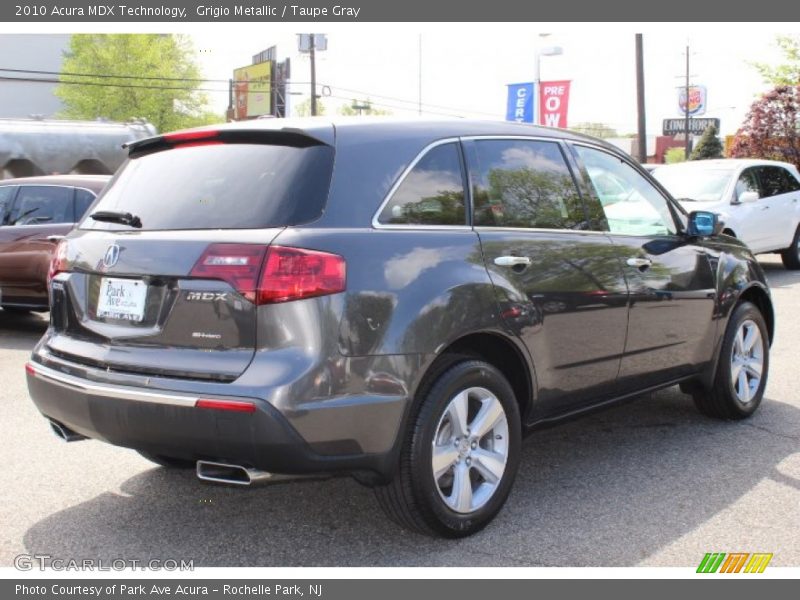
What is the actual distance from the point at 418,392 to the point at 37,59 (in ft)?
253

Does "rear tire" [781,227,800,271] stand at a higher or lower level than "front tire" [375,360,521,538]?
higher

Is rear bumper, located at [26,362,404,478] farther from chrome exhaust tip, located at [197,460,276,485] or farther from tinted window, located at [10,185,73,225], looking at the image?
tinted window, located at [10,185,73,225]

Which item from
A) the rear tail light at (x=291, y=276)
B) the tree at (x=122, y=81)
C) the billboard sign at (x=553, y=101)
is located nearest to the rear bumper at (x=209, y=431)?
the rear tail light at (x=291, y=276)

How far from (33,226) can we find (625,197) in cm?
696

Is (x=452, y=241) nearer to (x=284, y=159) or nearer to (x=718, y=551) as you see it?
(x=284, y=159)

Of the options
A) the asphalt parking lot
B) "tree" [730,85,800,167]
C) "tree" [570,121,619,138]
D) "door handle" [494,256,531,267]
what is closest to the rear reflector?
the asphalt parking lot

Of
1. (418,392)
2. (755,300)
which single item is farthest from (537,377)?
(755,300)

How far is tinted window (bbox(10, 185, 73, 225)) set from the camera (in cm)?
1003

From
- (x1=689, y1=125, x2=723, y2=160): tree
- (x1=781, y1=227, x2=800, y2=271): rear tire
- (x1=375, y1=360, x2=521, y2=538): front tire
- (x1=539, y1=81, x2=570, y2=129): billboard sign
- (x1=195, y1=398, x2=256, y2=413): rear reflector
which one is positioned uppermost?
(x1=689, y1=125, x2=723, y2=160): tree

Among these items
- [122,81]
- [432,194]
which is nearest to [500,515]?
[432,194]

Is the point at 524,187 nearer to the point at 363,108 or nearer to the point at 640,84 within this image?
the point at 640,84

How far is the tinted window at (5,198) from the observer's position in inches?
400

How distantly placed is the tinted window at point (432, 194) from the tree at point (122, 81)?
175 feet

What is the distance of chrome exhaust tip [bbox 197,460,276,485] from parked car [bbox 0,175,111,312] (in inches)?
263
